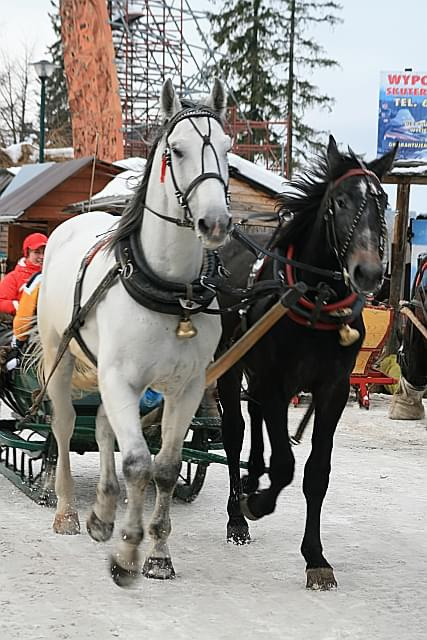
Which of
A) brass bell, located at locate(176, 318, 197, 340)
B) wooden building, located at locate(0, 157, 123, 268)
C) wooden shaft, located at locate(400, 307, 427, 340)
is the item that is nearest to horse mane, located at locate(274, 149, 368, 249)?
brass bell, located at locate(176, 318, 197, 340)

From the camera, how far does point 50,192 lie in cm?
1475

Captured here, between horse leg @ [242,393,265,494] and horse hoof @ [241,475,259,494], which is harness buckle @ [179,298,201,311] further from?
horse hoof @ [241,475,259,494]

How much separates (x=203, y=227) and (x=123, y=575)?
1551 millimetres

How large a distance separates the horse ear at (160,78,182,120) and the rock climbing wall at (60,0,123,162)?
11.1m

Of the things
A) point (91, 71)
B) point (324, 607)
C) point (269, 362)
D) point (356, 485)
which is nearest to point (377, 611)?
point (324, 607)

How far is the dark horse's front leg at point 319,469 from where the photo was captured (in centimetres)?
474

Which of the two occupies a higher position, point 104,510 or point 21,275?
point 21,275

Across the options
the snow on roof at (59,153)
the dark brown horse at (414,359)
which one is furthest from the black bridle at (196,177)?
the snow on roof at (59,153)

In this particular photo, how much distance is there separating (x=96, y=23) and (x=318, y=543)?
12.1 m

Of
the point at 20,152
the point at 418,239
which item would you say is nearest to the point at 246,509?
the point at 418,239

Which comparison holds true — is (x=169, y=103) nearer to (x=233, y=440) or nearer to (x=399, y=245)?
(x=233, y=440)

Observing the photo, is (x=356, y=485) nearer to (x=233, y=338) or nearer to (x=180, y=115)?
(x=233, y=338)

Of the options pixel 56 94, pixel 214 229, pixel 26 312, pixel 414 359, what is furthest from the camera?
pixel 56 94

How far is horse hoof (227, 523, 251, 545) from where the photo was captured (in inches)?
221
